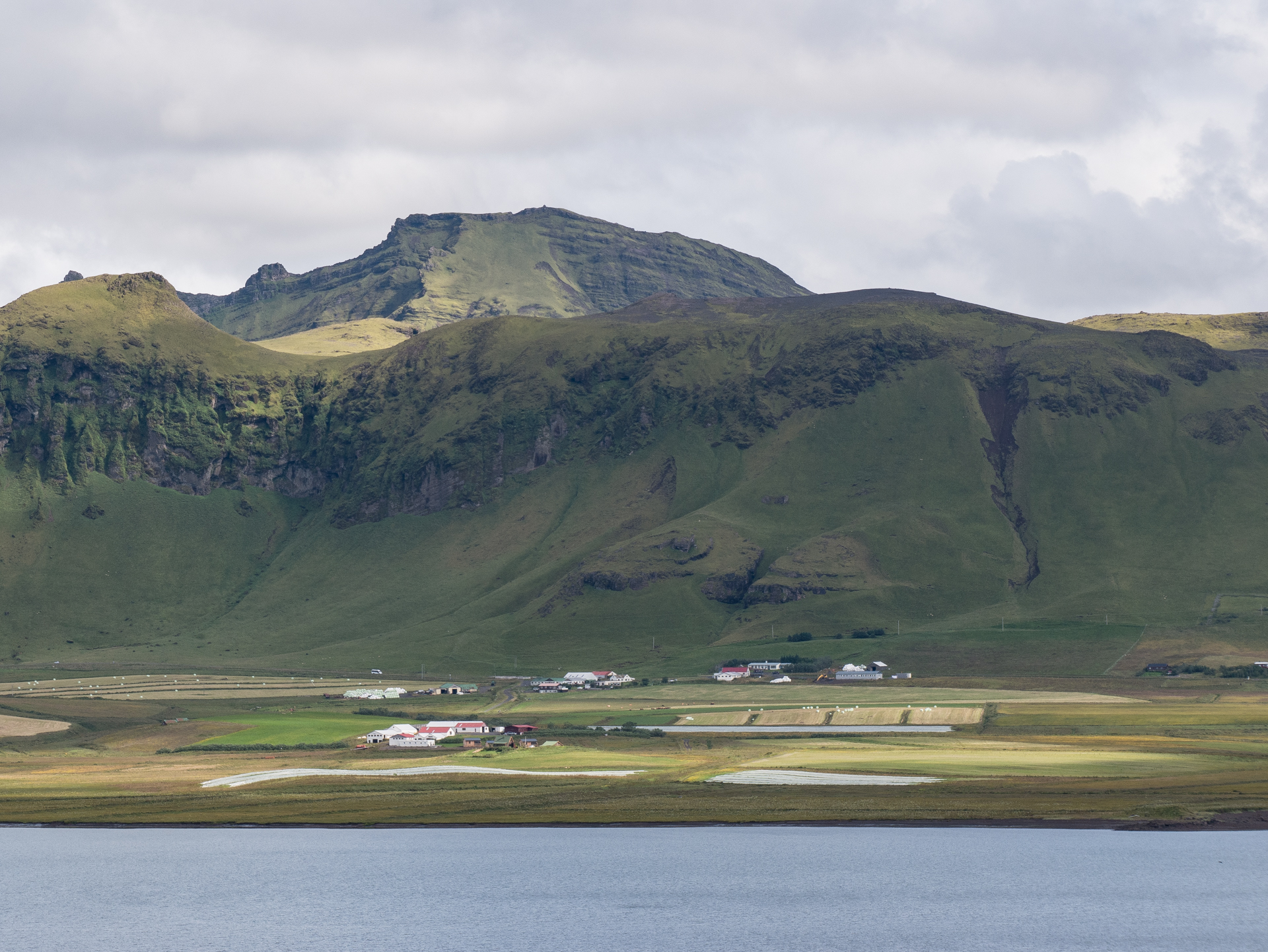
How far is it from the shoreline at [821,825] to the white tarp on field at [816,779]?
1565cm

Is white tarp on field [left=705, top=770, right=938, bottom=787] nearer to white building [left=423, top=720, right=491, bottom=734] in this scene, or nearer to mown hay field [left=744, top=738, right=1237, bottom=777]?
mown hay field [left=744, top=738, right=1237, bottom=777]

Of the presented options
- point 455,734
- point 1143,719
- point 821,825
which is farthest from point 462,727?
point 1143,719

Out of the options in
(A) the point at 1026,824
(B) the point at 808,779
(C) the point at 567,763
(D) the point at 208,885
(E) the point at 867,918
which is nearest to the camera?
(E) the point at 867,918

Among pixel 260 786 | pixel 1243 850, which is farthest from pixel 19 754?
pixel 1243 850

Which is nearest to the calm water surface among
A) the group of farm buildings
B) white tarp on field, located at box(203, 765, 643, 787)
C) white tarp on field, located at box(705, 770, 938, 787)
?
white tarp on field, located at box(705, 770, 938, 787)

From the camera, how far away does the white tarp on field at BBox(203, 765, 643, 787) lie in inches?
5591

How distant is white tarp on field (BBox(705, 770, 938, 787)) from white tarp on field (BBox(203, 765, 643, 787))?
1170cm

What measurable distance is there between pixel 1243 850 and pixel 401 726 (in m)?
113

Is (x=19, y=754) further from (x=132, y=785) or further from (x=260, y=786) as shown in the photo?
(x=260, y=786)

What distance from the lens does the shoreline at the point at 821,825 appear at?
107 m

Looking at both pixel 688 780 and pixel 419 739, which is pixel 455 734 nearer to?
pixel 419 739

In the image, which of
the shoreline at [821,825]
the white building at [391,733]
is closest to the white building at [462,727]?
the white building at [391,733]

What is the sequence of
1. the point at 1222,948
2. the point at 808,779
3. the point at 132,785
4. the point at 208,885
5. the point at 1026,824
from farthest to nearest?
the point at 132,785 → the point at 808,779 → the point at 1026,824 → the point at 208,885 → the point at 1222,948

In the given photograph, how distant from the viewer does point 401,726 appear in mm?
186500
